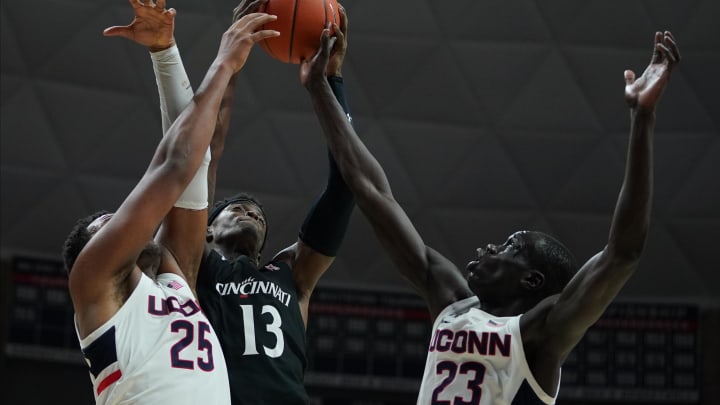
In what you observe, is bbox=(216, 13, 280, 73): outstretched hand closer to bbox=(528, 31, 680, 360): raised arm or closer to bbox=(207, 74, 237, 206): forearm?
bbox=(207, 74, 237, 206): forearm

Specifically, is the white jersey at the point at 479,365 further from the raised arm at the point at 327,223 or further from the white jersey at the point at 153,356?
the white jersey at the point at 153,356

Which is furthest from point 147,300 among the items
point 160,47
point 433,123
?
point 433,123

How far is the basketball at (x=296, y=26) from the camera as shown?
4.68 m

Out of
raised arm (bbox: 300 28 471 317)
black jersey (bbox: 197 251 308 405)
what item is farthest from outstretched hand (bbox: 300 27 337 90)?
black jersey (bbox: 197 251 308 405)

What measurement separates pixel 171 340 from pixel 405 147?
26.2ft

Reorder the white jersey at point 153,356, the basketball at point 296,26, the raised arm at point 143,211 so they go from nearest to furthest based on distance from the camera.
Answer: the raised arm at point 143,211
the white jersey at point 153,356
the basketball at point 296,26

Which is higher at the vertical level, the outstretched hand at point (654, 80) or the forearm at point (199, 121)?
the outstretched hand at point (654, 80)

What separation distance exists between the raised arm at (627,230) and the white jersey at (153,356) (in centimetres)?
137

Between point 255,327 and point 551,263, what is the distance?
1353 mm

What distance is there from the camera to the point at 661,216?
460 inches

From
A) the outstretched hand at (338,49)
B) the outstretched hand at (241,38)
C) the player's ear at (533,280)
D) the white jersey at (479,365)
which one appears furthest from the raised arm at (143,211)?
the player's ear at (533,280)

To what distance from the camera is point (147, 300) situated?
3822mm

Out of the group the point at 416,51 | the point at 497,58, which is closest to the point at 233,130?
the point at 416,51

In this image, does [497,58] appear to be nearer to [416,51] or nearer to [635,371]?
[416,51]
